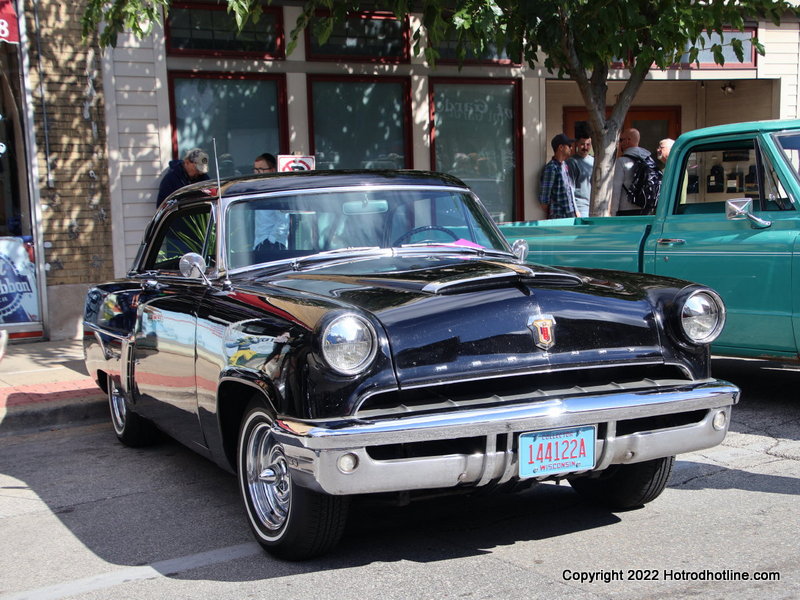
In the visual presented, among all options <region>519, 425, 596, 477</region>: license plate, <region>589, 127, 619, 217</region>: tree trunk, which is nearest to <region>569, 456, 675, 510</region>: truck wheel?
<region>519, 425, 596, 477</region>: license plate

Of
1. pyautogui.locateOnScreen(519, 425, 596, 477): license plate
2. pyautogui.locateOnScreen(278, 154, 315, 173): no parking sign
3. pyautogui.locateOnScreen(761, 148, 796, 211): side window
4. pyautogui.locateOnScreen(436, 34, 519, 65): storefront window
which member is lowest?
pyautogui.locateOnScreen(519, 425, 596, 477): license plate

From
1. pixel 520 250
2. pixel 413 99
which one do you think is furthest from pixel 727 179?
pixel 413 99

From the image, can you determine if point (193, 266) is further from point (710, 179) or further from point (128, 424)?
point (710, 179)

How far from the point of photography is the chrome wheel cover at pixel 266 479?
406 centimetres

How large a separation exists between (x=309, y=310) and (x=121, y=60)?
797 cm

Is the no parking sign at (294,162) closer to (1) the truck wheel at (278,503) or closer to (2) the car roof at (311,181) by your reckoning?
(2) the car roof at (311,181)

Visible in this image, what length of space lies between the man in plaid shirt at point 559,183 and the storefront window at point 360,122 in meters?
1.77

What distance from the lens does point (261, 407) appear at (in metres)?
4.00

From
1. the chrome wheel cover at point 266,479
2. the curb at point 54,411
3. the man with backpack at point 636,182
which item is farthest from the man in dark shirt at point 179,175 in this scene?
the chrome wheel cover at point 266,479

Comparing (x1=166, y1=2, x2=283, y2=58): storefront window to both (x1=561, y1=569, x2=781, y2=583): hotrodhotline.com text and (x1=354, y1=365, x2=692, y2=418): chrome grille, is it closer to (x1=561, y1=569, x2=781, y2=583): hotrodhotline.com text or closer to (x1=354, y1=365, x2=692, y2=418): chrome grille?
(x1=354, y1=365, x2=692, y2=418): chrome grille

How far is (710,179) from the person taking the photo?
7418 millimetres

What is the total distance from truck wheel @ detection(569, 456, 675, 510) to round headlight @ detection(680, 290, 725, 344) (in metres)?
0.63

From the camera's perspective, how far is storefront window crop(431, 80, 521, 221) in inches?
508

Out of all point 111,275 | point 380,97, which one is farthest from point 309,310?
point 380,97
